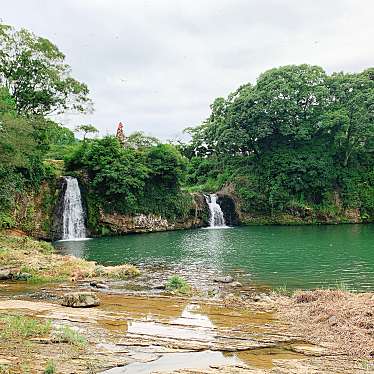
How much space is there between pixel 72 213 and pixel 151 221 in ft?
24.9

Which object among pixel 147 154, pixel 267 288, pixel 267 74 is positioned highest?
pixel 267 74

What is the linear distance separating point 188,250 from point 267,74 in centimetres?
2694

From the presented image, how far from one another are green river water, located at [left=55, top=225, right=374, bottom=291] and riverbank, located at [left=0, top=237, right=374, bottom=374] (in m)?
4.00

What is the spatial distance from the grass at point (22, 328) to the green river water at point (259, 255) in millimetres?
8826

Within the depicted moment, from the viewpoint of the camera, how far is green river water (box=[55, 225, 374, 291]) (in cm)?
1650

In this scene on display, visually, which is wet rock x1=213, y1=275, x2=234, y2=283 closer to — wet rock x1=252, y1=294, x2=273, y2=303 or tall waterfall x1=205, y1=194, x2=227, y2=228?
wet rock x1=252, y1=294, x2=273, y2=303

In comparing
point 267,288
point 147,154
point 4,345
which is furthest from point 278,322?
point 147,154

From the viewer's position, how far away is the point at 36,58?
30.0 meters

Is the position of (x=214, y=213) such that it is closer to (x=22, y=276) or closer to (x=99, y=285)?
(x=22, y=276)

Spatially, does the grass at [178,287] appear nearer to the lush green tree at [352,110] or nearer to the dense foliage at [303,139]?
the dense foliage at [303,139]

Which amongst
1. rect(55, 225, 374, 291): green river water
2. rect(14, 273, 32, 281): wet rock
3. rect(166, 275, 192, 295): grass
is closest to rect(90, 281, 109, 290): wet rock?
rect(166, 275, 192, 295): grass

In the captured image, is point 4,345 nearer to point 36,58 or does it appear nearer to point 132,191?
point 36,58

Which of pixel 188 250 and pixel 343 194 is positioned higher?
pixel 343 194

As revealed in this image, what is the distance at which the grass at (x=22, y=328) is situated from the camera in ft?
25.5
